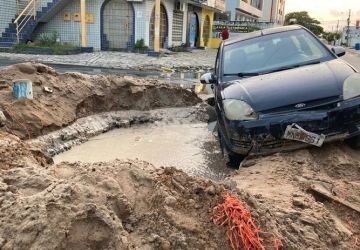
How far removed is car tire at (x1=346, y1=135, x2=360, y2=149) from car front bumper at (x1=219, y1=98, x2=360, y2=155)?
222mm

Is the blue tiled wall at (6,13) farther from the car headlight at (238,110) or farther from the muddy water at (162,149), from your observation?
the car headlight at (238,110)

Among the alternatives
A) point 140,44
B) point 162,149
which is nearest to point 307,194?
point 162,149

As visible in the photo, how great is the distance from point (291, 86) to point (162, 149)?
8.86 ft

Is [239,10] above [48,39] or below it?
above

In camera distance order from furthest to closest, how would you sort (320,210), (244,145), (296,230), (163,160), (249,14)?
1. (249,14)
2. (163,160)
3. (244,145)
4. (320,210)
5. (296,230)

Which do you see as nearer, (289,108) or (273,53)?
(289,108)

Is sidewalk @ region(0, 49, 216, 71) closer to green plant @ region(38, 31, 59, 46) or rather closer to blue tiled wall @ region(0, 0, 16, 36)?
green plant @ region(38, 31, 59, 46)

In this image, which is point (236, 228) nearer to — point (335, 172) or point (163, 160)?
point (335, 172)

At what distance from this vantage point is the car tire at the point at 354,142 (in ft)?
16.0

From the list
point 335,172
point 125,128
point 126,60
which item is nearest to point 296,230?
point 335,172

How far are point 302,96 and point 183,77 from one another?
10.8 metres

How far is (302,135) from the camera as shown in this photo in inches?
179

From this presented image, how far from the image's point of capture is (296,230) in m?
3.07

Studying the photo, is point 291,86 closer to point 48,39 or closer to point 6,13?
point 48,39
